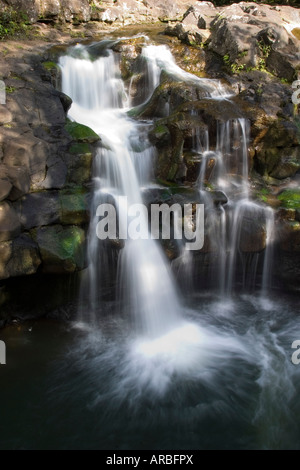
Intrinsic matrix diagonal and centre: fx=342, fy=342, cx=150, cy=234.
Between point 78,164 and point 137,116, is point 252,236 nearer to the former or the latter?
point 78,164

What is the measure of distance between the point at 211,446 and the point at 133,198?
458cm

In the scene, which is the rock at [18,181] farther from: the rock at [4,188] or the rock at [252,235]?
the rock at [252,235]

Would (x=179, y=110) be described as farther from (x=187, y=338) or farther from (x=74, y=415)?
(x=74, y=415)

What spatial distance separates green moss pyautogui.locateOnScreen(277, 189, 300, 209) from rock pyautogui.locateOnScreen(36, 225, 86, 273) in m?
4.60

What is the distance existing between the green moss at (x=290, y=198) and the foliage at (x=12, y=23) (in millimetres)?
9069

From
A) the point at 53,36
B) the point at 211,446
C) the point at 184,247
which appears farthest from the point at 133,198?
the point at 53,36

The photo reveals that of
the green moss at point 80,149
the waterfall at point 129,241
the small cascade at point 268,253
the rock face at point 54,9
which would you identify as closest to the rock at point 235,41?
the waterfall at point 129,241

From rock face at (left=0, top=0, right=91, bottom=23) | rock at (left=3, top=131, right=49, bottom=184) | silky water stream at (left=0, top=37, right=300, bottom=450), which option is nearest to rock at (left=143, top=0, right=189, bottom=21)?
rock face at (left=0, top=0, right=91, bottom=23)

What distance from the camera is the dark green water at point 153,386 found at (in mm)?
4219

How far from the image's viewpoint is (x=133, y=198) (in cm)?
709

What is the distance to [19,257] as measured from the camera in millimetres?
5363

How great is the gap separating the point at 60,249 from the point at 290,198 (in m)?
5.27

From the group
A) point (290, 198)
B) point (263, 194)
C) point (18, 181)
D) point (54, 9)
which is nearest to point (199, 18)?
point (54, 9)

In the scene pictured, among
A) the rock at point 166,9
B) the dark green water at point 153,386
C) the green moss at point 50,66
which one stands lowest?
the dark green water at point 153,386
